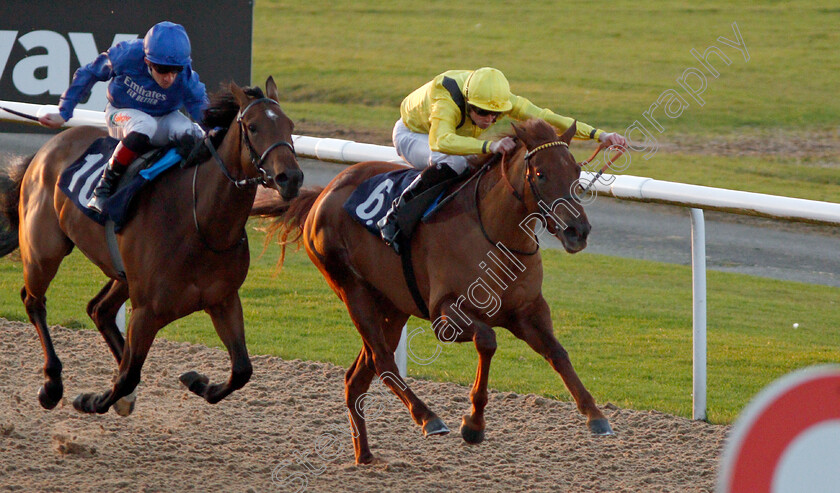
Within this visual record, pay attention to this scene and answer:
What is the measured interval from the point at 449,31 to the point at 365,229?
20104 mm

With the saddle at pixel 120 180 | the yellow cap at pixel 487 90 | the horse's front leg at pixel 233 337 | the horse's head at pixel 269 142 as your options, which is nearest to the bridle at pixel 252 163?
the horse's head at pixel 269 142

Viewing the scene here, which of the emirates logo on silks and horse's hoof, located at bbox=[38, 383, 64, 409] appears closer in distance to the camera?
the emirates logo on silks

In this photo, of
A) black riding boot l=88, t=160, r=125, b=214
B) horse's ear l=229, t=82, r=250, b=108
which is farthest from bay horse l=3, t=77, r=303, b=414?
black riding boot l=88, t=160, r=125, b=214

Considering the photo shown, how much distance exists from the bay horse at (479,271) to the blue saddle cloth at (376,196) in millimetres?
72

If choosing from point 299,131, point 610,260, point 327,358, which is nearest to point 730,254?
point 610,260

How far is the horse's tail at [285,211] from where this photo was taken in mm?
4992

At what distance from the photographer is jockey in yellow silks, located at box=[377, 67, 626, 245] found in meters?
4.13

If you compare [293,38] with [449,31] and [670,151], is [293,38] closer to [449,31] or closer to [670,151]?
[449,31]

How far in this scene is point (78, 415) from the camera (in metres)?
4.98

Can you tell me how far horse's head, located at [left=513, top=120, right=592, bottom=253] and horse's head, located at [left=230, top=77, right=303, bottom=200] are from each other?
83cm

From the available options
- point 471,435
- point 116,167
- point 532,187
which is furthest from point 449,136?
point 116,167

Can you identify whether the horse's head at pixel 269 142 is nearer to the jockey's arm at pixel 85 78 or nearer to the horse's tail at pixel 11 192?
the jockey's arm at pixel 85 78

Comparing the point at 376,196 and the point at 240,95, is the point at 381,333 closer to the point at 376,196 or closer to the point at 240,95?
the point at 376,196

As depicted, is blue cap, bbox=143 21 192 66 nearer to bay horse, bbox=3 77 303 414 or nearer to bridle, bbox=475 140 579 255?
bay horse, bbox=3 77 303 414
